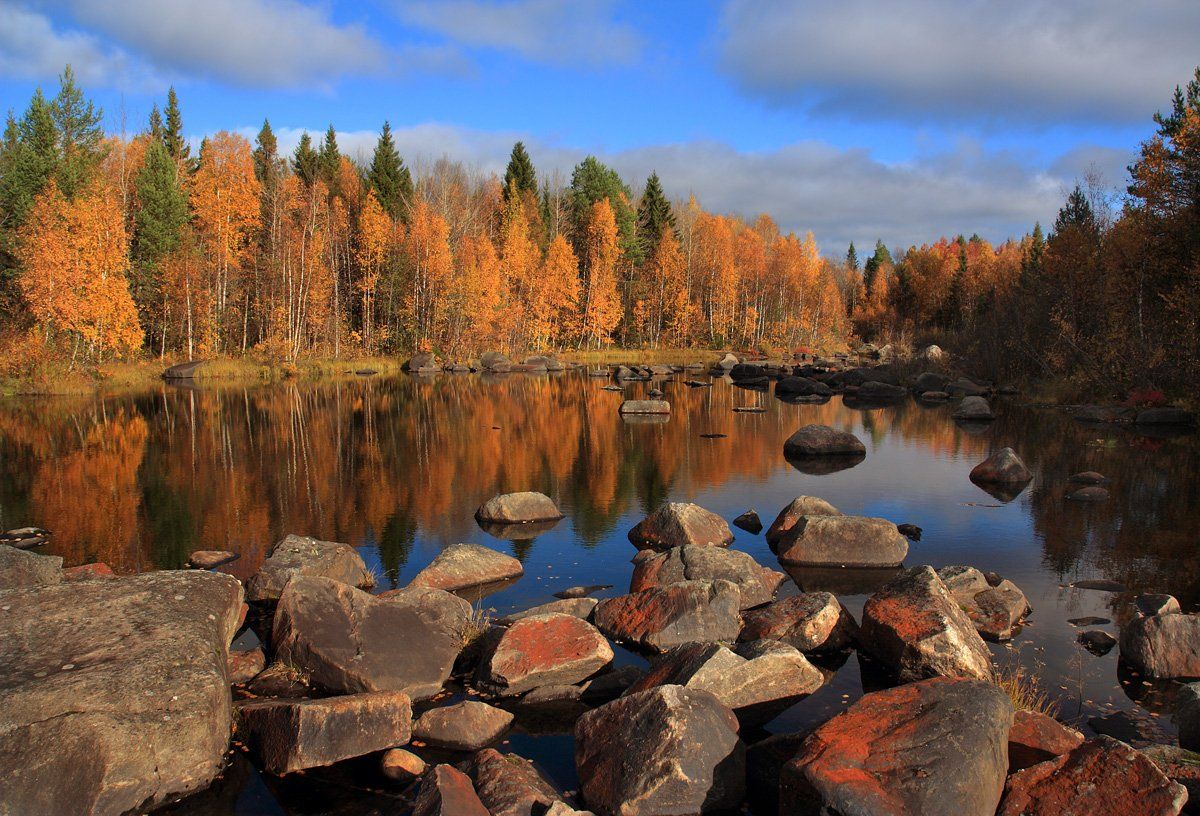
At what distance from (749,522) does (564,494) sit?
17.5 feet

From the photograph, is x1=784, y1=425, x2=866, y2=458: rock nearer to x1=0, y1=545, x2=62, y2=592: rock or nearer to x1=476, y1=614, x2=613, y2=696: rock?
x1=476, y1=614, x2=613, y2=696: rock

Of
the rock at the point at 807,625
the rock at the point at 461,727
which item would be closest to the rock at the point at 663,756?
the rock at the point at 461,727

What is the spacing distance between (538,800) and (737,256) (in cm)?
8811

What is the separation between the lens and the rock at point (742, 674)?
8758 mm

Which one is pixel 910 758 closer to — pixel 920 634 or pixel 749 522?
pixel 920 634

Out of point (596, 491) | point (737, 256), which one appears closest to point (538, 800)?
point (596, 491)

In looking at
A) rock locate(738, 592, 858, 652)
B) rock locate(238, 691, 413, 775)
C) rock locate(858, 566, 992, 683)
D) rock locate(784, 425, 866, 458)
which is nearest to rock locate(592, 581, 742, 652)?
rock locate(738, 592, 858, 652)

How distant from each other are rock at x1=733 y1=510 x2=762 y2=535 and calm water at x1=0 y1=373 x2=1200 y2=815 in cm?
64

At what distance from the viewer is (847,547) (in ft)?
50.3

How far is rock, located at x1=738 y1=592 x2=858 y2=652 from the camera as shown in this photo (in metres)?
11.0

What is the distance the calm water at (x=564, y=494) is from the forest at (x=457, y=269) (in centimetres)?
726

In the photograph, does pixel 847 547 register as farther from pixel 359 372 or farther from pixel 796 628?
pixel 359 372

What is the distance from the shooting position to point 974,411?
127ft

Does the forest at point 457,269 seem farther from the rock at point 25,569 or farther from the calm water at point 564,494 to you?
the rock at point 25,569
